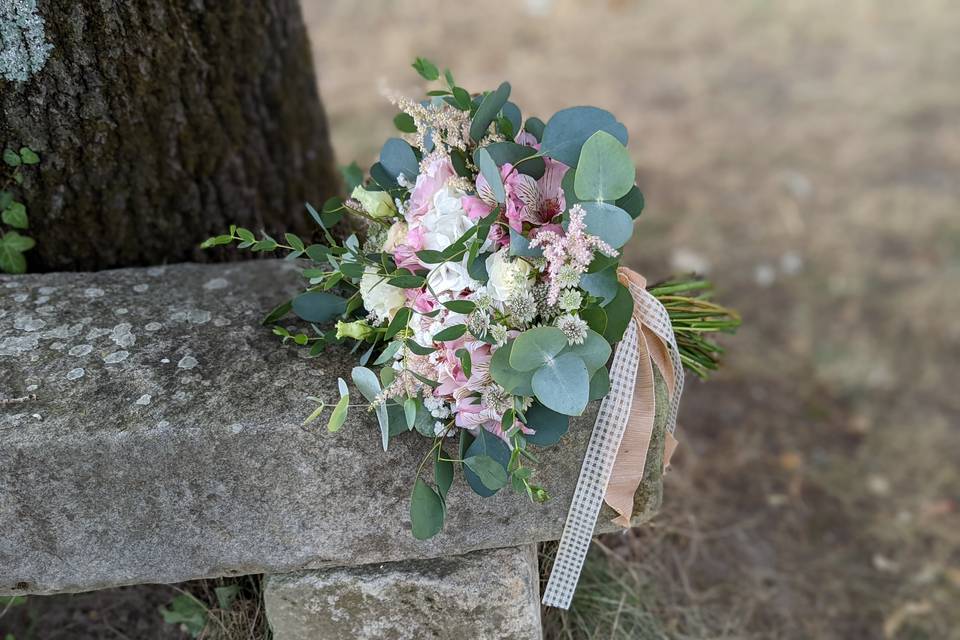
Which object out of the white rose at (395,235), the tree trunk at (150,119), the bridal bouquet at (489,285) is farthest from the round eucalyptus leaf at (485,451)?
the tree trunk at (150,119)

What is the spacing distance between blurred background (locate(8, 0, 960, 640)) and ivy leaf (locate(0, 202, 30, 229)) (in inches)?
34.1

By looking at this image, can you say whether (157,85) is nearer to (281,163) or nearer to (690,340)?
(281,163)

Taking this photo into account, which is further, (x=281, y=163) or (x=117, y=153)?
(x=281, y=163)

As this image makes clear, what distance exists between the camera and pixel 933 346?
3174mm

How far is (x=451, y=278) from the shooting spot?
4.22 feet

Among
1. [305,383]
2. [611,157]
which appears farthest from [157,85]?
[611,157]

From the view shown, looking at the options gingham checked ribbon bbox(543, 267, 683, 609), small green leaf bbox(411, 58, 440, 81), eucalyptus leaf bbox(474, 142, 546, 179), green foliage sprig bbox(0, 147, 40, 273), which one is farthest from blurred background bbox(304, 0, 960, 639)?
green foliage sprig bbox(0, 147, 40, 273)

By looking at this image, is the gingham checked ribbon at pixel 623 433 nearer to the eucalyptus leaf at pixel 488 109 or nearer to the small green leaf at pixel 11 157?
the eucalyptus leaf at pixel 488 109

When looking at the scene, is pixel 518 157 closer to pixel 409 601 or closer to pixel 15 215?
pixel 409 601

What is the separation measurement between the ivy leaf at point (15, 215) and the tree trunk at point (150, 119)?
0.08 feet

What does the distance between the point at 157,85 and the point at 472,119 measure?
Result: 78 centimetres

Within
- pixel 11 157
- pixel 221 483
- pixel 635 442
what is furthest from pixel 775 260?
pixel 11 157

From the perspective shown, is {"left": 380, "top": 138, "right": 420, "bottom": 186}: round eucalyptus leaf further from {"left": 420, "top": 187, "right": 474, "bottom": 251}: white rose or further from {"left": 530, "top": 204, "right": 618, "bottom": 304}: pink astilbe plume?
{"left": 530, "top": 204, "right": 618, "bottom": 304}: pink astilbe plume

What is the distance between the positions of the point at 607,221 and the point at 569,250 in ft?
0.27
